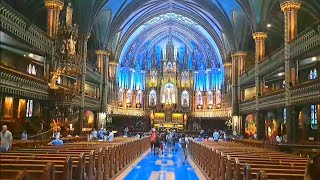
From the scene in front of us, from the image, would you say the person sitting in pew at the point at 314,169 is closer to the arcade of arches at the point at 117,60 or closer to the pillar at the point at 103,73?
the arcade of arches at the point at 117,60

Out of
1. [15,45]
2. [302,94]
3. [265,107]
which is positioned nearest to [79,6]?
[15,45]

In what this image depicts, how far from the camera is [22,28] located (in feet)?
66.0

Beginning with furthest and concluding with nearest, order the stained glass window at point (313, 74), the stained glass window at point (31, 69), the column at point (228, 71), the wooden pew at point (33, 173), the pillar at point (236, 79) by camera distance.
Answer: the column at point (228, 71)
the pillar at point (236, 79)
the stained glass window at point (31, 69)
the stained glass window at point (313, 74)
the wooden pew at point (33, 173)

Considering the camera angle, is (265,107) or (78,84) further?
(78,84)

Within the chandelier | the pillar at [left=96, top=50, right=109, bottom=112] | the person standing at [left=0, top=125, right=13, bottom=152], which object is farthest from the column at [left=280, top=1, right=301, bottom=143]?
the pillar at [left=96, top=50, right=109, bottom=112]

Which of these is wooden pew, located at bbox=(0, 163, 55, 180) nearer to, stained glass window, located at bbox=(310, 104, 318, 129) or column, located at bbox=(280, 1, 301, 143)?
column, located at bbox=(280, 1, 301, 143)

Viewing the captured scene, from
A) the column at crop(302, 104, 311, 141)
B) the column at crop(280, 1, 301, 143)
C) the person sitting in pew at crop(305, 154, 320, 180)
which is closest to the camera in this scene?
the person sitting in pew at crop(305, 154, 320, 180)

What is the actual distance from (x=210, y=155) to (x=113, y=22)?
30226 mm

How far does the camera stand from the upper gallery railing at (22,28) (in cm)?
1797

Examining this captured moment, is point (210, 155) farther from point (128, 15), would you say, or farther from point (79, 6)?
point (128, 15)

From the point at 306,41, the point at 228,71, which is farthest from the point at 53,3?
the point at 228,71

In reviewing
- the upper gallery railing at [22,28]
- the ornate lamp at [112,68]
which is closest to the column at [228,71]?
Answer: the ornate lamp at [112,68]

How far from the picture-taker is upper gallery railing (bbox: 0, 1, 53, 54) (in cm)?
1797

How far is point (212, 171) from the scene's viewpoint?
12812mm
